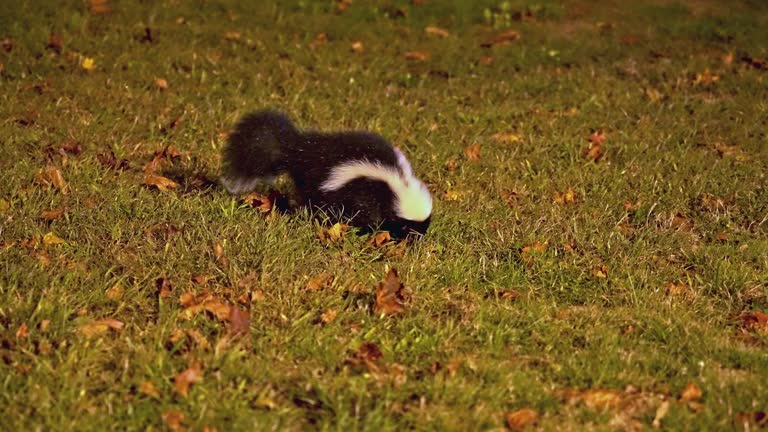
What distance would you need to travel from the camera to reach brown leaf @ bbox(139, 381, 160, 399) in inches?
139

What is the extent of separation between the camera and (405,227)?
524cm

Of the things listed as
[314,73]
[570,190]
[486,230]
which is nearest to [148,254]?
[486,230]

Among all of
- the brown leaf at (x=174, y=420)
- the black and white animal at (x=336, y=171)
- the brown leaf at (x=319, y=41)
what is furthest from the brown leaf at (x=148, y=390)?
the brown leaf at (x=319, y=41)

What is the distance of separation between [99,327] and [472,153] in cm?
346

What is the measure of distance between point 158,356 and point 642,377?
188cm

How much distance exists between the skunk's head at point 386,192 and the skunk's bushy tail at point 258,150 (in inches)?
14.7

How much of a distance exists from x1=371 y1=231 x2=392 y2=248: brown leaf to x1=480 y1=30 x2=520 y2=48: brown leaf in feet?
14.7

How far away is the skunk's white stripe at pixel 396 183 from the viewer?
5172 millimetres

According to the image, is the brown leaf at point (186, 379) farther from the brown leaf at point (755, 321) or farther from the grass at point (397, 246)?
the brown leaf at point (755, 321)

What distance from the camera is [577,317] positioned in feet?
14.7

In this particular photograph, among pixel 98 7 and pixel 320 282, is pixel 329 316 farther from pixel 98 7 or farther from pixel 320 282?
pixel 98 7

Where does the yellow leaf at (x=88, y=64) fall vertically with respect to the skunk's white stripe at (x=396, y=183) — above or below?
below

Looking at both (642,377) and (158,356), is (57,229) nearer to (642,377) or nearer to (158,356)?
(158,356)

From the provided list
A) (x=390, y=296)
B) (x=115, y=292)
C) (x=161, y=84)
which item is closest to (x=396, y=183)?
(x=390, y=296)
